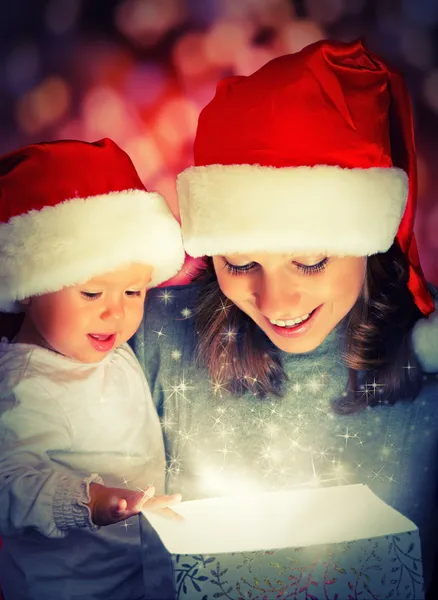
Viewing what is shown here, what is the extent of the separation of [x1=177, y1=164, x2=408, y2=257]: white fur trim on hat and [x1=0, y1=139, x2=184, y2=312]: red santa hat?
0.40 feet

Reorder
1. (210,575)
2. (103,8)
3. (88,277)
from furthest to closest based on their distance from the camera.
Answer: (103,8), (88,277), (210,575)

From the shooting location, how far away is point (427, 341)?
1.21 meters

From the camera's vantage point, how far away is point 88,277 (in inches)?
44.3

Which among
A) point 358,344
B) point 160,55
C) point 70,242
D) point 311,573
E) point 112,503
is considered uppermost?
point 160,55

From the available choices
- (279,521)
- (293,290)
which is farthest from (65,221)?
(279,521)

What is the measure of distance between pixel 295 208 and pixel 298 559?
1.73ft

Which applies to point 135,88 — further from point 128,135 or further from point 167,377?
point 167,377

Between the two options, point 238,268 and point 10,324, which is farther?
point 10,324

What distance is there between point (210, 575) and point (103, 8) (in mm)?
978

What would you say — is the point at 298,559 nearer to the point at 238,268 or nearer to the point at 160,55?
the point at 238,268

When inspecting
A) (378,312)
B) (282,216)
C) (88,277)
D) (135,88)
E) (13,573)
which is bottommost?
(13,573)

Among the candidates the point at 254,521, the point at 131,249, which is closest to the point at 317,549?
the point at 254,521

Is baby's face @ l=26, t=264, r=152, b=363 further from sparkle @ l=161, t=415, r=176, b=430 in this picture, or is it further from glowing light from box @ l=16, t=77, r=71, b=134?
glowing light from box @ l=16, t=77, r=71, b=134

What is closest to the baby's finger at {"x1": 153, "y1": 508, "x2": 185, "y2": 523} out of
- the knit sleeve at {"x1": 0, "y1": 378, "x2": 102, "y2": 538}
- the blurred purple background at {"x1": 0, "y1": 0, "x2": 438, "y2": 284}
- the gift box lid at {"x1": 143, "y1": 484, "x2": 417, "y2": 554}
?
the gift box lid at {"x1": 143, "y1": 484, "x2": 417, "y2": 554}
